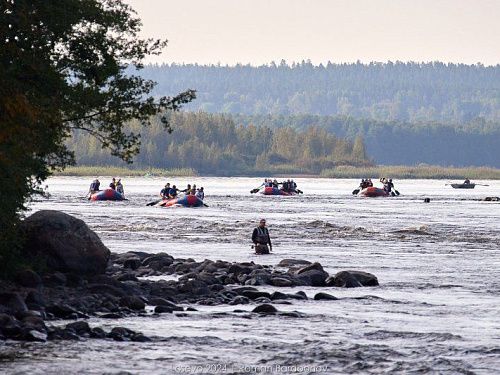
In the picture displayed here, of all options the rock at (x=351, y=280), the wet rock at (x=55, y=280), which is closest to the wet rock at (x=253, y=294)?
the rock at (x=351, y=280)

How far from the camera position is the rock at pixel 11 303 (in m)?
23.4

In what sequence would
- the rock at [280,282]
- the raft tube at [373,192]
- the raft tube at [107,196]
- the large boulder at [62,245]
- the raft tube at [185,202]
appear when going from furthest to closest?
the raft tube at [373,192] → the raft tube at [107,196] → the raft tube at [185,202] → the rock at [280,282] → the large boulder at [62,245]

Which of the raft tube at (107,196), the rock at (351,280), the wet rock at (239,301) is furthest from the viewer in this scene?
the raft tube at (107,196)

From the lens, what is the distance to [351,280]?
31.8 metres

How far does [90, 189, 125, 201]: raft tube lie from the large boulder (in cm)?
5729

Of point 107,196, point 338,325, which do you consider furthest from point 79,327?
point 107,196

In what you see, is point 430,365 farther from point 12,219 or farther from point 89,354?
point 12,219

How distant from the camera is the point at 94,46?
30.1 metres

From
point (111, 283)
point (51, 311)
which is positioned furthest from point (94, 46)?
point (51, 311)

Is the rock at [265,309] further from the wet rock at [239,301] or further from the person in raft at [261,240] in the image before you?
the person in raft at [261,240]

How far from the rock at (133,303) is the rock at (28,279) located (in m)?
2.77

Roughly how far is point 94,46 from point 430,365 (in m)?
13.9

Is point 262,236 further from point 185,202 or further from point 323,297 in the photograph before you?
point 185,202

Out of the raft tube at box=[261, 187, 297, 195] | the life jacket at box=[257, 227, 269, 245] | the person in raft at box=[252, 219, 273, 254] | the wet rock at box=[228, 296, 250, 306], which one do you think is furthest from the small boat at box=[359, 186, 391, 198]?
the wet rock at box=[228, 296, 250, 306]
